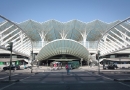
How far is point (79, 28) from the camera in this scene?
92.4 metres

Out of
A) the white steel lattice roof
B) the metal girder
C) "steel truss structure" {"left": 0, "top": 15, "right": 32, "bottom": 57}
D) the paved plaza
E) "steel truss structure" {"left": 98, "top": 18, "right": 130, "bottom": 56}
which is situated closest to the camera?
the paved plaza

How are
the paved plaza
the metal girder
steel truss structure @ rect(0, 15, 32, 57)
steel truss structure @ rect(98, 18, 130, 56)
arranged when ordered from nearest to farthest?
the paved plaza
steel truss structure @ rect(0, 15, 32, 57)
steel truss structure @ rect(98, 18, 130, 56)
the metal girder

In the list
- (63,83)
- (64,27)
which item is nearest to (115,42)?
(63,83)

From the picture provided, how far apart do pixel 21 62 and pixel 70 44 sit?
3370 cm

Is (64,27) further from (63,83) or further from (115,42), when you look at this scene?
(63,83)

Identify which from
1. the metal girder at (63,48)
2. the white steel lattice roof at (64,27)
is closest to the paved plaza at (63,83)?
the metal girder at (63,48)

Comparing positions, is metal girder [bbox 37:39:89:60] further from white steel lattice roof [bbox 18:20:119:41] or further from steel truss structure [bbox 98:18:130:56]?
white steel lattice roof [bbox 18:20:119:41]

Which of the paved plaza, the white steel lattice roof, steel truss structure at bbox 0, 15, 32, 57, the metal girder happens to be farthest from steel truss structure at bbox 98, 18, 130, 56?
the white steel lattice roof

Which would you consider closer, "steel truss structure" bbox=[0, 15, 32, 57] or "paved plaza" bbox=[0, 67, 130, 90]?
"paved plaza" bbox=[0, 67, 130, 90]

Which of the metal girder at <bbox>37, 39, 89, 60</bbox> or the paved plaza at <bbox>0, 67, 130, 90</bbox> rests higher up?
the metal girder at <bbox>37, 39, 89, 60</bbox>

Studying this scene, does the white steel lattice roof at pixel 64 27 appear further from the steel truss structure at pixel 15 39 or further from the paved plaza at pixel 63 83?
the paved plaza at pixel 63 83

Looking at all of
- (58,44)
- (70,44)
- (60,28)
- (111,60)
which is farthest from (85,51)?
(60,28)

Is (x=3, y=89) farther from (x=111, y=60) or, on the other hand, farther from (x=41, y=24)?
(x=41, y=24)

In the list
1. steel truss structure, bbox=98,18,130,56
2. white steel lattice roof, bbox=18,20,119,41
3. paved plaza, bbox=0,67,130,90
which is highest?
white steel lattice roof, bbox=18,20,119,41
